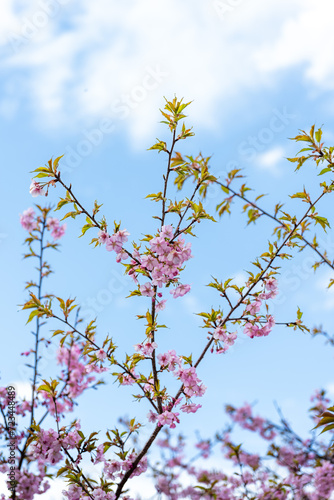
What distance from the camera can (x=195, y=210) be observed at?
10.9 feet

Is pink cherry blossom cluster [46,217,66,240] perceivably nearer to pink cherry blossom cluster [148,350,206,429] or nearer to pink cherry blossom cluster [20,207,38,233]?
pink cherry blossom cluster [20,207,38,233]

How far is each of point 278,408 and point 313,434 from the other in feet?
2.57

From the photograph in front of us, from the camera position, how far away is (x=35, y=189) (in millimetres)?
3402

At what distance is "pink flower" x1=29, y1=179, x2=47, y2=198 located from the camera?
3.40 metres

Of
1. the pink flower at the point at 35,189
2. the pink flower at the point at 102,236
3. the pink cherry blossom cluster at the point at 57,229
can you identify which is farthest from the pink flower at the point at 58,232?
the pink flower at the point at 102,236

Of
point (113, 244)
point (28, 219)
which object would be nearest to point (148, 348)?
point (113, 244)

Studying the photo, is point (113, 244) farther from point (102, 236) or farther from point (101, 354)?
point (101, 354)

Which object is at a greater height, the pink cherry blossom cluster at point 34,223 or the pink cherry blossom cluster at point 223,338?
the pink cherry blossom cluster at point 34,223

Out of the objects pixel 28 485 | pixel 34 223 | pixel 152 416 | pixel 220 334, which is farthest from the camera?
pixel 34 223

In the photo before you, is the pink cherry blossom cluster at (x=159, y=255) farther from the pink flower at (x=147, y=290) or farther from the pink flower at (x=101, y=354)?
the pink flower at (x=101, y=354)

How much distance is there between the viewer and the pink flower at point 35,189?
3396 millimetres

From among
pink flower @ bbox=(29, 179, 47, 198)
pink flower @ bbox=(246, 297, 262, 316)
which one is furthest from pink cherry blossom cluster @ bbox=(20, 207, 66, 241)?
pink flower @ bbox=(246, 297, 262, 316)

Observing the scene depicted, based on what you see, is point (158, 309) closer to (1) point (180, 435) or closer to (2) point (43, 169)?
(2) point (43, 169)

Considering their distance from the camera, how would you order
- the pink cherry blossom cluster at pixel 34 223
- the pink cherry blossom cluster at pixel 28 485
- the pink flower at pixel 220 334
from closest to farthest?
the pink flower at pixel 220 334 < the pink cherry blossom cluster at pixel 28 485 < the pink cherry blossom cluster at pixel 34 223
